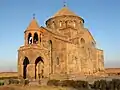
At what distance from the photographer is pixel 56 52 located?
104 ft

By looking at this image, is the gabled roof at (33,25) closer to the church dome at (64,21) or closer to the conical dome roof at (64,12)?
the church dome at (64,21)

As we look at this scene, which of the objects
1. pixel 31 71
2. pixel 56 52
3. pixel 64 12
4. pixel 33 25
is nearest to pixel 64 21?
pixel 64 12

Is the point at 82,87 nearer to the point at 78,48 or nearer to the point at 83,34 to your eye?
the point at 78,48

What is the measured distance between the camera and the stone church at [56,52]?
2995 centimetres

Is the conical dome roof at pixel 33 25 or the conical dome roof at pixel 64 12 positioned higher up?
the conical dome roof at pixel 64 12

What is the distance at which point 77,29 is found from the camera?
36438 millimetres

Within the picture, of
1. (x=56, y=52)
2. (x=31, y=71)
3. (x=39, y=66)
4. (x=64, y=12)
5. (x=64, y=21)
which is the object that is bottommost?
(x=31, y=71)

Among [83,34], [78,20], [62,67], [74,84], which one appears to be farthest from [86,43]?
[74,84]

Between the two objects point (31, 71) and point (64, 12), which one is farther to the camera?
point (64, 12)

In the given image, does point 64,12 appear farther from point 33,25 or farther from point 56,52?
point 56,52

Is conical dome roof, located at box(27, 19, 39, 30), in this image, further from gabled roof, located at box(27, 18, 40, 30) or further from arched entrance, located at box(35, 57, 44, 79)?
arched entrance, located at box(35, 57, 44, 79)

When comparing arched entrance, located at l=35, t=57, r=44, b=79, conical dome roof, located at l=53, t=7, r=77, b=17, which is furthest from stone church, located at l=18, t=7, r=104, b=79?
conical dome roof, located at l=53, t=7, r=77, b=17

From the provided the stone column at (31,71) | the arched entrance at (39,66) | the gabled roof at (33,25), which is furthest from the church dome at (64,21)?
the stone column at (31,71)

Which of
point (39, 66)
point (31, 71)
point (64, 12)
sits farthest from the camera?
point (64, 12)
